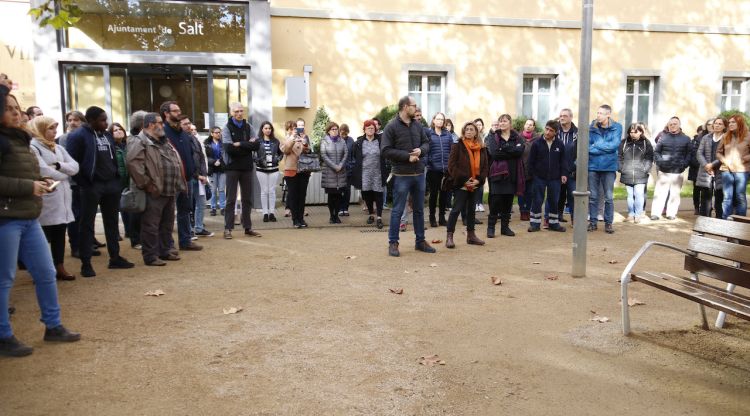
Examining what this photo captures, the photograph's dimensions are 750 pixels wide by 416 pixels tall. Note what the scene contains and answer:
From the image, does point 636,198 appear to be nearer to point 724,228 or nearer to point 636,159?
point 636,159

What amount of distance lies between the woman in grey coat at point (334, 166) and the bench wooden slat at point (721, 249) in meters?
7.08

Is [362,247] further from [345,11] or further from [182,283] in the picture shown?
[345,11]

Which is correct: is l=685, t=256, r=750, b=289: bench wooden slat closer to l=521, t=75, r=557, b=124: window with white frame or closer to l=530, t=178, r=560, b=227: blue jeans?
l=530, t=178, r=560, b=227: blue jeans

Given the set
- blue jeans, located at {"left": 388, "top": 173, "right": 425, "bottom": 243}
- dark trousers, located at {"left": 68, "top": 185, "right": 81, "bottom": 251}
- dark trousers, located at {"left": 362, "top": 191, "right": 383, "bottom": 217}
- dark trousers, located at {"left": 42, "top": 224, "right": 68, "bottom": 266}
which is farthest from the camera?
dark trousers, located at {"left": 362, "top": 191, "right": 383, "bottom": 217}

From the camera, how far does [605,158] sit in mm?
10453

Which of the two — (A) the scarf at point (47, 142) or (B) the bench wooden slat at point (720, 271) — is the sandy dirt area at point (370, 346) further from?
(A) the scarf at point (47, 142)

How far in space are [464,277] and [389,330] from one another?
2143 mm

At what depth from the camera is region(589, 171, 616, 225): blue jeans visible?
10398 millimetres

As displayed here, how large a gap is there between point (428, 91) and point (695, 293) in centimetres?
1263

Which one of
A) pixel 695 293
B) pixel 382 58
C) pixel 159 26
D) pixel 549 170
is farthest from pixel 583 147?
pixel 159 26

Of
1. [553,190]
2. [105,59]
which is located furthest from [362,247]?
[105,59]

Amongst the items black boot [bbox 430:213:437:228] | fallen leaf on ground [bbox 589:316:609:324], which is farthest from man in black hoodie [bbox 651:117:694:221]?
fallen leaf on ground [bbox 589:316:609:324]

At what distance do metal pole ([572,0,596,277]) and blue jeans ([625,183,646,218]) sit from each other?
4.81 metres

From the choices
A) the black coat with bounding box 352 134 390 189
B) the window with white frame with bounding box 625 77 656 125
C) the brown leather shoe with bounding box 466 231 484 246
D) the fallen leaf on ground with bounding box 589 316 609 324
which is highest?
the window with white frame with bounding box 625 77 656 125
